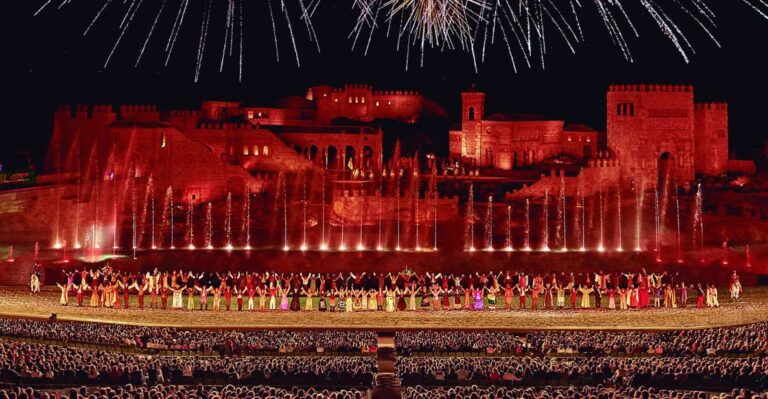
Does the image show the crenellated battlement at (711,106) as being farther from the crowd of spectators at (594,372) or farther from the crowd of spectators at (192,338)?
the crowd of spectators at (594,372)

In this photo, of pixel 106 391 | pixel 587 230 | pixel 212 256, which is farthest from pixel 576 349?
pixel 587 230

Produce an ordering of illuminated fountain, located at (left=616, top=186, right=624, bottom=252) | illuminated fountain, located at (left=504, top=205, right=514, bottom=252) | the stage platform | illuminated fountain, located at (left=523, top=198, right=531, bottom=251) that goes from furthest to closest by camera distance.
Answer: illuminated fountain, located at (left=523, top=198, right=531, bottom=251), illuminated fountain, located at (left=504, top=205, right=514, bottom=252), illuminated fountain, located at (left=616, top=186, right=624, bottom=252), the stage platform

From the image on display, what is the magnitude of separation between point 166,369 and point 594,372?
8.06m

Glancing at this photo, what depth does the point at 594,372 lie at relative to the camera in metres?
18.1

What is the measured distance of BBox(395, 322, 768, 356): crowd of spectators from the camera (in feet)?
67.3

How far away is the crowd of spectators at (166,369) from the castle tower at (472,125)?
44.3m

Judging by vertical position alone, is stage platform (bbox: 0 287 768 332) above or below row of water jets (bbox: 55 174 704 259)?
below

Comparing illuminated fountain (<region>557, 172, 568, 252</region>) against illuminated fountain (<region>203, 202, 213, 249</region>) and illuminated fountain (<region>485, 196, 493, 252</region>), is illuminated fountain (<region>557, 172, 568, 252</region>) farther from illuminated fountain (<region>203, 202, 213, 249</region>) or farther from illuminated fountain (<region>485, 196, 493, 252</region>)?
illuminated fountain (<region>203, 202, 213, 249</region>)

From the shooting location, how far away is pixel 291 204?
162 feet

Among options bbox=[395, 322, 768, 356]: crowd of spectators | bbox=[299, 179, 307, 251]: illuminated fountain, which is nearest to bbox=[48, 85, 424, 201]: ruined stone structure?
bbox=[299, 179, 307, 251]: illuminated fountain

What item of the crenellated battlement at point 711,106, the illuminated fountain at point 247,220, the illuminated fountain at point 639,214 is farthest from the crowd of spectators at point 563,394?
the crenellated battlement at point 711,106

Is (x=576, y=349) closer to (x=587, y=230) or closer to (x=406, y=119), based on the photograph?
(x=587, y=230)

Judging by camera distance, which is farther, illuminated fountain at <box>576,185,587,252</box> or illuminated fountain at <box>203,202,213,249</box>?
illuminated fountain at <box>576,185,587,252</box>

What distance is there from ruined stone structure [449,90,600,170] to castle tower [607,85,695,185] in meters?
4.04
